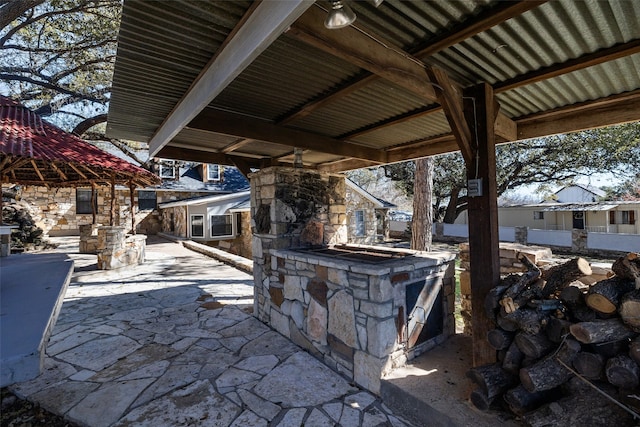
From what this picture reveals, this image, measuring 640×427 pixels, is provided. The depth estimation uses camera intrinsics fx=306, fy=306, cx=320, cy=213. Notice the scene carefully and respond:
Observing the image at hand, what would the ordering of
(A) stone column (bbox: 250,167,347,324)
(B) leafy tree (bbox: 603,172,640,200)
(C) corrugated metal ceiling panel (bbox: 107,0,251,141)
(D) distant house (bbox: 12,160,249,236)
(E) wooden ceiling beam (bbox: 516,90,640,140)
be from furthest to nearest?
(B) leafy tree (bbox: 603,172,640,200) < (D) distant house (bbox: 12,160,249,236) < (A) stone column (bbox: 250,167,347,324) < (E) wooden ceiling beam (bbox: 516,90,640,140) < (C) corrugated metal ceiling panel (bbox: 107,0,251,141)

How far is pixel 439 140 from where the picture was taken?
174 inches

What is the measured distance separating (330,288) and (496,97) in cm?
255

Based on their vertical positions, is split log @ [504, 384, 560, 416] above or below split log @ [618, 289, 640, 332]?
below

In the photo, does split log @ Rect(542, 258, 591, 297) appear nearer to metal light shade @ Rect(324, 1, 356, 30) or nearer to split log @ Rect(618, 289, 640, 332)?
split log @ Rect(618, 289, 640, 332)

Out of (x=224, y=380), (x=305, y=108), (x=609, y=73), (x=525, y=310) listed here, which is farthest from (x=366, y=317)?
(x=609, y=73)

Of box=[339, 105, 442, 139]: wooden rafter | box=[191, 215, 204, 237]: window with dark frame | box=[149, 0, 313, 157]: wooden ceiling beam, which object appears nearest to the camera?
box=[149, 0, 313, 157]: wooden ceiling beam

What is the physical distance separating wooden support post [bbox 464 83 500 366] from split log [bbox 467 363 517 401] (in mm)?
169

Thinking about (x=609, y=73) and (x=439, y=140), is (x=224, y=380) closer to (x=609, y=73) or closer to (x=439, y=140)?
(x=439, y=140)

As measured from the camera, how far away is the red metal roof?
4.86 metres

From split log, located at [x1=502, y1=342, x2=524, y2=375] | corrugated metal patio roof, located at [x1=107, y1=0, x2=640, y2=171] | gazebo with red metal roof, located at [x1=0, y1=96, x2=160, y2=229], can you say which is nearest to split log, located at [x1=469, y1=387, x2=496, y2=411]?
split log, located at [x1=502, y1=342, x2=524, y2=375]

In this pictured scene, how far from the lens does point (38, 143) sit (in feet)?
17.9

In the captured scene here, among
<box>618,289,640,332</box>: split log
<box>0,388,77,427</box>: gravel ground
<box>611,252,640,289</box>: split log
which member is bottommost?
<box>0,388,77,427</box>: gravel ground

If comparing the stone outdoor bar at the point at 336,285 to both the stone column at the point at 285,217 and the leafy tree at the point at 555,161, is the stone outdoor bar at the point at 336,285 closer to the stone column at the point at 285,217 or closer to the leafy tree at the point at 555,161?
the stone column at the point at 285,217

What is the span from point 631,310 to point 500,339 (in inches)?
31.4
